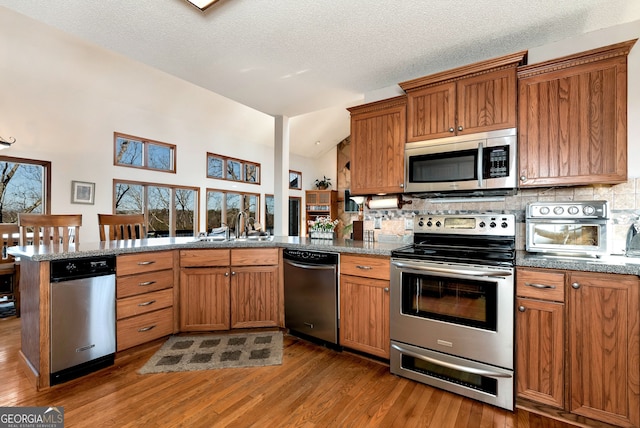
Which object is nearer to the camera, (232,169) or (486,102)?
(486,102)

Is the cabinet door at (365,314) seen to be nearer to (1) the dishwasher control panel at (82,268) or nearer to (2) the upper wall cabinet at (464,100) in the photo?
(2) the upper wall cabinet at (464,100)

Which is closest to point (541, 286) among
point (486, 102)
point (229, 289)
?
point (486, 102)

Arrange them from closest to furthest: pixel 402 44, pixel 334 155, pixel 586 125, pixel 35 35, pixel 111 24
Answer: pixel 586 125, pixel 111 24, pixel 402 44, pixel 35 35, pixel 334 155

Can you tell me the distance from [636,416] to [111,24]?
13.1ft

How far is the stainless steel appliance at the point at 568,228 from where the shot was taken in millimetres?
1878

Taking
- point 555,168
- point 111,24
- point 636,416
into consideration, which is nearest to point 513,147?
point 555,168

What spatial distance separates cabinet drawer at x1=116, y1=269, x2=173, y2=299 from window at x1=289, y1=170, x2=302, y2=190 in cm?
715

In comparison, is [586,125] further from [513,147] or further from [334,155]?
[334,155]

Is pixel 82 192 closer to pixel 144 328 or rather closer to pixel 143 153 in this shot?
pixel 143 153

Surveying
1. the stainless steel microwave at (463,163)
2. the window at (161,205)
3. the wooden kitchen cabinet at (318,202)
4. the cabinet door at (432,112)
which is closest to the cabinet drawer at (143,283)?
the stainless steel microwave at (463,163)

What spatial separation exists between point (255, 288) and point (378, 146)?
1.80 meters

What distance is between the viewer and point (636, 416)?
1.52 m

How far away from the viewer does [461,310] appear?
1976 mm

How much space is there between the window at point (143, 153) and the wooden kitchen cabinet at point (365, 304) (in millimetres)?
5126
